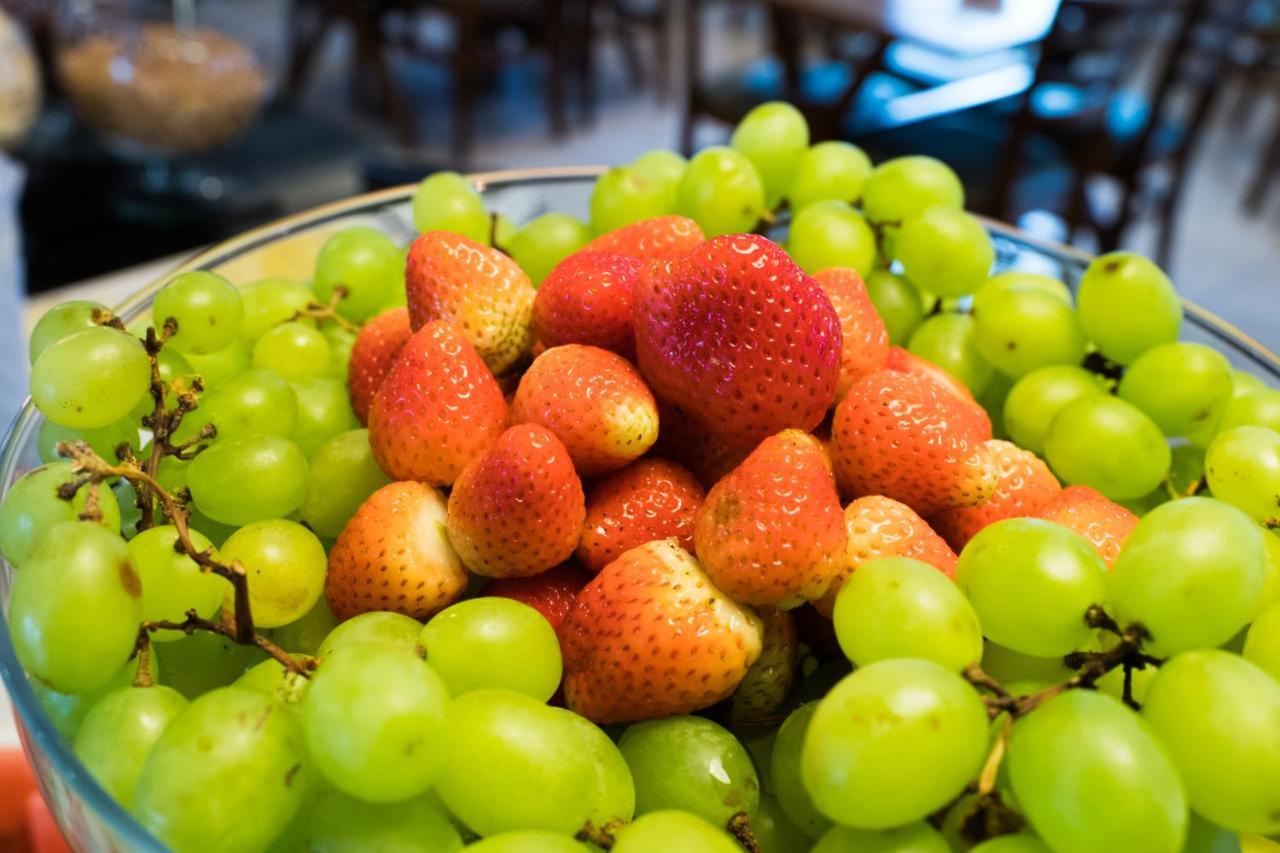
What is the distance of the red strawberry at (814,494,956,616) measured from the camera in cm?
52

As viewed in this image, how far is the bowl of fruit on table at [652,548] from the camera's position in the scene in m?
0.40

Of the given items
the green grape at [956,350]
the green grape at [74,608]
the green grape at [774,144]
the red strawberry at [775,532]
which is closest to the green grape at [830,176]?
the green grape at [774,144]

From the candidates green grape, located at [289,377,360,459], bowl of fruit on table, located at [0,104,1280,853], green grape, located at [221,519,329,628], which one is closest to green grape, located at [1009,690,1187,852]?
bowl of fruit on table, located at [0,104,1280,853]

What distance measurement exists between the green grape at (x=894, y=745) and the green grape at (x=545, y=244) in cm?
41

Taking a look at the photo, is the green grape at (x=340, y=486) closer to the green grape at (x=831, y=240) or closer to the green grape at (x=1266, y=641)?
the green grape at (x=831, y=240)

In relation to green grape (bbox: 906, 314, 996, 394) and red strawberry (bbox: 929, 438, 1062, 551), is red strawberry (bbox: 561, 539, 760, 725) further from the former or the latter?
green grape (bbox: 906, 314, 996, 394)

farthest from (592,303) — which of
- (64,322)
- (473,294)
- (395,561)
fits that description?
(64,322)

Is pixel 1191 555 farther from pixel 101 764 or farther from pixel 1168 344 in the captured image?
pixel 101 764

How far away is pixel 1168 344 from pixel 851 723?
1.31ft

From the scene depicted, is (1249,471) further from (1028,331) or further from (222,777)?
(222,777)

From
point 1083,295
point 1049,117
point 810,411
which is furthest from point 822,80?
point 810,411

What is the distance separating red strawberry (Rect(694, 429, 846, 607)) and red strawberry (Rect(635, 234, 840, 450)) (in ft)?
0.13

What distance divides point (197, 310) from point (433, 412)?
0.51ft

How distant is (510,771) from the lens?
0.42m
